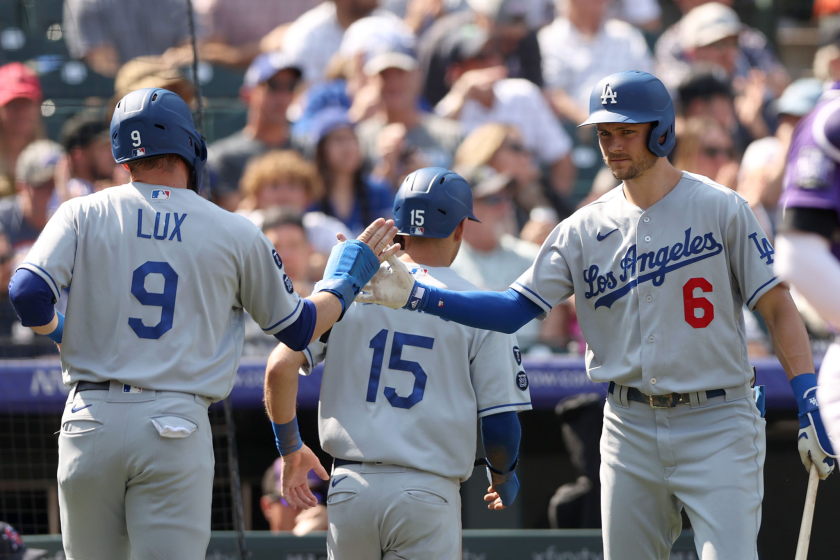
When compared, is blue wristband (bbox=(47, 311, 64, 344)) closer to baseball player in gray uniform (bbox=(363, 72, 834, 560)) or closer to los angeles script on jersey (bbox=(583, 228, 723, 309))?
baseball player in gray uniform (bbox=(363, 72, 834, 560))

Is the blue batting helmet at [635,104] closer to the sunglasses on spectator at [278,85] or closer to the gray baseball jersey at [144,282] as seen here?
the gray baseball jersey at [144,282]

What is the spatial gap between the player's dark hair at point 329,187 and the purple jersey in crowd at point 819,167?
446 centimetres

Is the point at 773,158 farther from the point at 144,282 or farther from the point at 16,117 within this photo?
the point at 16,117

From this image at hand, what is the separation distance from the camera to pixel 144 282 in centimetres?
286

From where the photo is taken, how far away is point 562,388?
5027mm

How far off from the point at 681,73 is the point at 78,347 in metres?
6.32

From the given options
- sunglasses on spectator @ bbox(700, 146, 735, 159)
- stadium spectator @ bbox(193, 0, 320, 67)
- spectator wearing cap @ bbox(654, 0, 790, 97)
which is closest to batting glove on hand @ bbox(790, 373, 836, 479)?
sunglasses on spectator @ bbox(700, 146, 735, 159)

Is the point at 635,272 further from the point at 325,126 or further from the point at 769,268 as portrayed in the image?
the point at 325,126

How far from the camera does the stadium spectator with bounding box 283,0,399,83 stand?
316 inches

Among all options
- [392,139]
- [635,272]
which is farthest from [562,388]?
[392,139]

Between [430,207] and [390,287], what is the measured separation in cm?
34

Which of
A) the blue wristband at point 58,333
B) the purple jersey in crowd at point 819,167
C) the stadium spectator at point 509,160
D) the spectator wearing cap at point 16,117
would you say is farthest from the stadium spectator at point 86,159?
the purple jersey in crowd at point 819,167

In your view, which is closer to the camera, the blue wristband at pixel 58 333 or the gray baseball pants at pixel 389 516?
the gray baseball pants at pixel 389 516

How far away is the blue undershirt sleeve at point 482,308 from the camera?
2.95m
